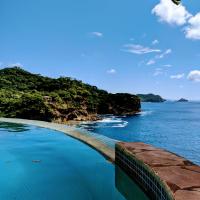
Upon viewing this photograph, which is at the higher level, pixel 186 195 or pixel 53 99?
pixel 53 99

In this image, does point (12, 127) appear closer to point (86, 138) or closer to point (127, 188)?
point (86, 138)

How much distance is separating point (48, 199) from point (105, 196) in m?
1.15

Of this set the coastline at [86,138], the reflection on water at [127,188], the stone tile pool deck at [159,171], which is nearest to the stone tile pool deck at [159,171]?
the stone tile pool deck at [159,171]

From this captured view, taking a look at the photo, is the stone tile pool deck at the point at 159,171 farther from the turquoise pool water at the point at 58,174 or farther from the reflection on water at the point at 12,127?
the reflection on water at the point at 12,127

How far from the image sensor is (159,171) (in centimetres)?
582

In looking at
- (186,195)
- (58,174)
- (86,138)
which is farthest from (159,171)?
(86,138)

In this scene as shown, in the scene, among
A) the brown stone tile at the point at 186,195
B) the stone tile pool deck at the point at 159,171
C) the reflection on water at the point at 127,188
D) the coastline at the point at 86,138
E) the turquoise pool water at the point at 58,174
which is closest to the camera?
the brown stone tile at the point at 186,195

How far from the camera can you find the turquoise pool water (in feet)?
22.3

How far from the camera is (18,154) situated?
451 inches

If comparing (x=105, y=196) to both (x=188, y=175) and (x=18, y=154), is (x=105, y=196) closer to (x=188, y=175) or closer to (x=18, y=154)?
(x=188, y=175)

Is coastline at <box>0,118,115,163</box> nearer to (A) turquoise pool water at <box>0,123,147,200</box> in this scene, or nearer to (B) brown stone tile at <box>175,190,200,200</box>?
(A) turquoise pool water at <box>0,123,147,200</box>

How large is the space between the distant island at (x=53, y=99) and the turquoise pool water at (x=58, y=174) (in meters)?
46.0

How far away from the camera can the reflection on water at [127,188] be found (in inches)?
248

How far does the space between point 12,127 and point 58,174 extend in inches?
425
